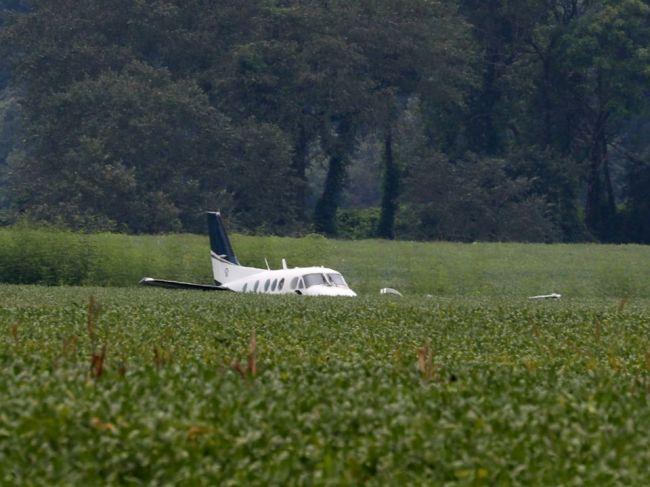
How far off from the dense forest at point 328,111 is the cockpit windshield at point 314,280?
26.5 meters

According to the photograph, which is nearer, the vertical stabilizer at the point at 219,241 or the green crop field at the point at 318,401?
the green crop field at the point at 318,401

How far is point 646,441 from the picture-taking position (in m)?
11.1

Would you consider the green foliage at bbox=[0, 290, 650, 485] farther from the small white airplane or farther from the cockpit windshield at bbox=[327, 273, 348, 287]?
the cockpit windshield at bbox=[327, 273, 348, 287]

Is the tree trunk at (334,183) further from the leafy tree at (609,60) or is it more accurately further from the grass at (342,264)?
the grass at (342,264)

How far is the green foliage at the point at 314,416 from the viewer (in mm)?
10016

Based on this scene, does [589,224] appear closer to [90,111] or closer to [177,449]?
[90,111]

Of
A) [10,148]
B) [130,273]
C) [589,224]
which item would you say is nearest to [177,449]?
[130,273]

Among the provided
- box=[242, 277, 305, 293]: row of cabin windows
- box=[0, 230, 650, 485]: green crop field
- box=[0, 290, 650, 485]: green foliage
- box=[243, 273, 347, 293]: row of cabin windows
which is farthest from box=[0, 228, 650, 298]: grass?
box=[0, 290, 650, 485]: green foliage

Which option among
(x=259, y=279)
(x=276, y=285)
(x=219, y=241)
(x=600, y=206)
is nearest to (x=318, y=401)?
(x=276, y=285)

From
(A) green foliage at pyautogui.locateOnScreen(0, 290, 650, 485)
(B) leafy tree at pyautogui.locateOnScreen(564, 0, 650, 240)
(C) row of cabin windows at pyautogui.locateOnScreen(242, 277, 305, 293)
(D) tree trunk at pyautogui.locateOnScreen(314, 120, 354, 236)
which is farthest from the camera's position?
(D) tree trunk at pyautogui.locateOnScreen(314, 120, 354, 236)

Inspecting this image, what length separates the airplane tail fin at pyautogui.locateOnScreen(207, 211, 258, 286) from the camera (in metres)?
41.5

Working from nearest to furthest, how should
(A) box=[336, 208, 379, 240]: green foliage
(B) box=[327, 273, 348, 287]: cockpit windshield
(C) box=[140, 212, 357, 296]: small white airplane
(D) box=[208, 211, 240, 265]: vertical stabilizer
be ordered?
1. (C) box=[140, 212, 357, 296]: small white airplane
2. (B) box=[327, 273, 348, 287]: cockpit windshield
3. (D) box=[208, 211, 240, 265]: vertical stabilizer
4. (A) box=[336, 208, 379, 240]: green foliage

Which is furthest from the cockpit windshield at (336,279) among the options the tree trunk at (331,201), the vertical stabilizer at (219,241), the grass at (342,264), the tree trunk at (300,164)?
the tree trunk at (331,201)

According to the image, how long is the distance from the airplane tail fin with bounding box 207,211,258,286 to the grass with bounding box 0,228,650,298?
475cm
